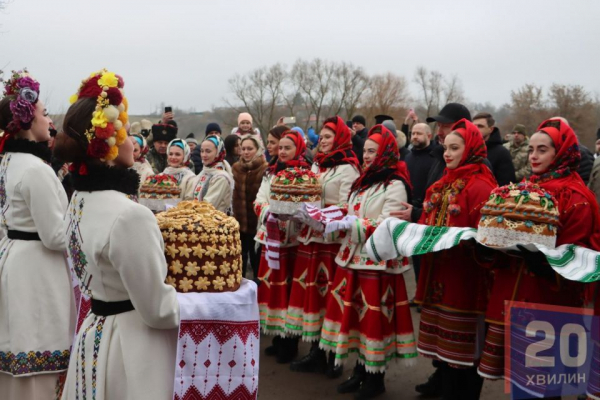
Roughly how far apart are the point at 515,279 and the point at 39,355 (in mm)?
3228

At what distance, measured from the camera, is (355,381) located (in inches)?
198

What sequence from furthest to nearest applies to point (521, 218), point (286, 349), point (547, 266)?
point (286, 349) < point (547, 266) < point (521, 218)

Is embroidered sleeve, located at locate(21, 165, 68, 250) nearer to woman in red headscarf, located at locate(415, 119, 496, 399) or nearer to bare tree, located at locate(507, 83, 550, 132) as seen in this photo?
woman in red headscarf, located at locate(415, 119, 496, 399)

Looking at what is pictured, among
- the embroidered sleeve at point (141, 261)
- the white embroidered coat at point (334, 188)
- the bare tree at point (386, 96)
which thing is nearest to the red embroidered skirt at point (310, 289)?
the white embroidered coat at point (334, 188)

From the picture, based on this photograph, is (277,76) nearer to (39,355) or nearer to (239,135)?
(239,135)

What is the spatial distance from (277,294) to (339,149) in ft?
5.44

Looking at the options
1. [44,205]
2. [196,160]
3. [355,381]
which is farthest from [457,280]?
[196,160]

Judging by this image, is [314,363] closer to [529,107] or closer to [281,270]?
[281,270]

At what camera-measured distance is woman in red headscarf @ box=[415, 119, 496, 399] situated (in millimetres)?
4078

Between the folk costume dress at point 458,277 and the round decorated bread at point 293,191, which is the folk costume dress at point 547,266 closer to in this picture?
the folk costume dress at point 458,277

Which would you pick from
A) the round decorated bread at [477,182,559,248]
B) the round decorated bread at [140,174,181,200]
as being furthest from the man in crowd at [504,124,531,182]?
the round decorated bread at [477,182,559,248]

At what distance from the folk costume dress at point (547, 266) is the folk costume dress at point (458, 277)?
0.33 m

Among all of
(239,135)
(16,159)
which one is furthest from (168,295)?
(239,135)

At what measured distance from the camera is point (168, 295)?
2.47m
